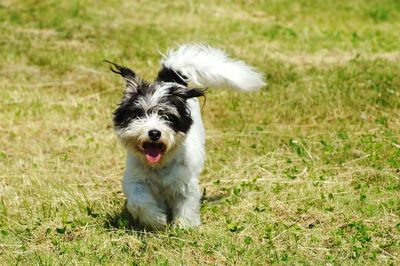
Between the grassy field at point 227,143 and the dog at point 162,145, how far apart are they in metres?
0.21

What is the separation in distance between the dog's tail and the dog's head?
1.91 feet

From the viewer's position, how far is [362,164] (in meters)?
7.08

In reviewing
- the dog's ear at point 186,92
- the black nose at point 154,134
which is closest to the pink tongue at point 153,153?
the black nose at point 154,134

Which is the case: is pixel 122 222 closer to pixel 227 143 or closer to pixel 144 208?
pixel 144 208

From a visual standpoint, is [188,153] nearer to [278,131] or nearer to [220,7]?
[278,131]

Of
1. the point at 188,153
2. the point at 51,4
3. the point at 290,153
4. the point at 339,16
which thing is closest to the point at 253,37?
the point at 339,16

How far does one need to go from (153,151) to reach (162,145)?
0.27 feet

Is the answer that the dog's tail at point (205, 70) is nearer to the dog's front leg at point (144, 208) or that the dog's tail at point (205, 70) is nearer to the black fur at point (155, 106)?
the black fur at point (155, 106)

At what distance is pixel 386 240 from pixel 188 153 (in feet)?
5.23

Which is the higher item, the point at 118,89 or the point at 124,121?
the point at 124,121

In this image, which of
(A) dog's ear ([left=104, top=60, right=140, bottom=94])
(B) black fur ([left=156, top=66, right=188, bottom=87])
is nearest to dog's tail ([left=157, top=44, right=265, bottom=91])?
(B) black fur ([left=156, top=66, right=188, bottom=87])

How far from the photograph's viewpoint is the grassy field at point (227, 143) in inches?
207

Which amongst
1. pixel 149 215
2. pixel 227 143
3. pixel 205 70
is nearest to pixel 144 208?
pixel 149 215

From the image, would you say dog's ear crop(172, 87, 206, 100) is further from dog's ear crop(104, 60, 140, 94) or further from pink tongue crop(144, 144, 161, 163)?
pink tongue crop(144, 144, 161, 163)
